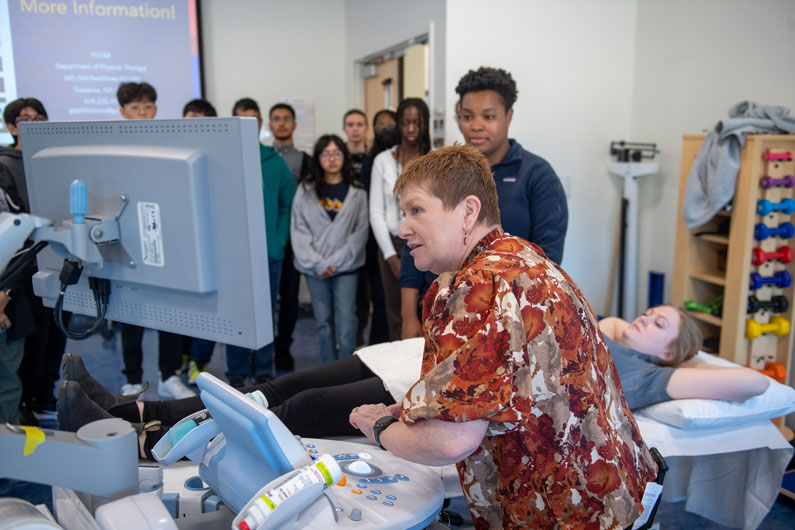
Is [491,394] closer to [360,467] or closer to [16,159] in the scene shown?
[360,467]

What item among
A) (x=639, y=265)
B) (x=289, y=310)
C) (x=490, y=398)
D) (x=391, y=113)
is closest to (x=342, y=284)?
(x=289, y=310)

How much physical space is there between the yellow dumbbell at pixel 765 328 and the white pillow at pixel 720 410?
77 cm

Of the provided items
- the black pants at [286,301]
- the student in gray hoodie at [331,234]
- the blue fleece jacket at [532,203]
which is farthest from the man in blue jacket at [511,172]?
the black pants at [286,301]

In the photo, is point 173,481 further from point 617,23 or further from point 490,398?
point 617,23

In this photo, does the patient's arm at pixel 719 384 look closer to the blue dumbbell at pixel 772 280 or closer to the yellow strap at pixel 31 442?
the blue dumbbell at pixel 772 280

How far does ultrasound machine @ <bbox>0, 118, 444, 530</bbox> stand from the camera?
913 millimetres

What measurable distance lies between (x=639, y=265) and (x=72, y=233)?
335cm

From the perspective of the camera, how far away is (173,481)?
1407 millimetres

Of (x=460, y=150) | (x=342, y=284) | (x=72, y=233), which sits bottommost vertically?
(x=342, y=284)

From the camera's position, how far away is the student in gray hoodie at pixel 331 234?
3.16m

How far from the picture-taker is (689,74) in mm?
3354

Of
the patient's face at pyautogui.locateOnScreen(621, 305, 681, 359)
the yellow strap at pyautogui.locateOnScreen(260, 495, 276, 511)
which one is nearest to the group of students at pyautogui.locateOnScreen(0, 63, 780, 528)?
the yellow strap at pyautogui.locateOnScreen(260, 495, 276, 511)

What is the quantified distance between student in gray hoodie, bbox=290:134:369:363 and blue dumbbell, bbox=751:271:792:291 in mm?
1774

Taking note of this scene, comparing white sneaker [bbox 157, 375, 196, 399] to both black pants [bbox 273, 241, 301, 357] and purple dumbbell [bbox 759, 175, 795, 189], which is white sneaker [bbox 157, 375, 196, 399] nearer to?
black pants [bbox 273, 241, 301, 357]
